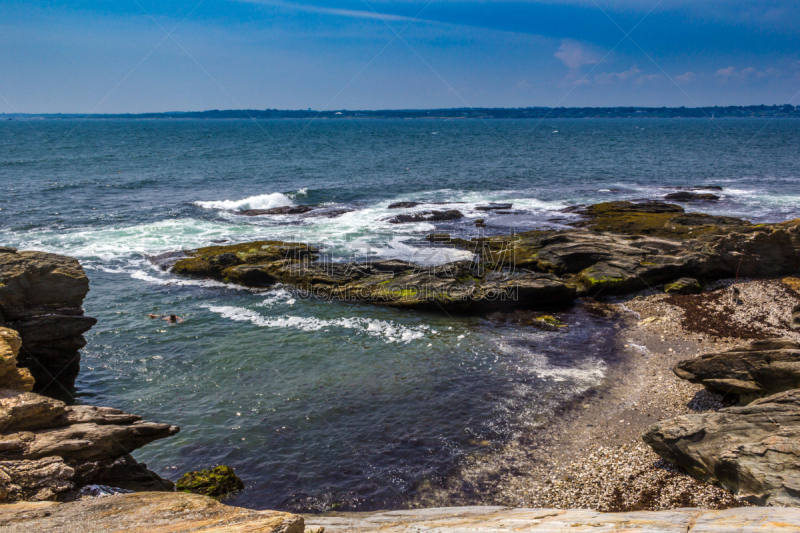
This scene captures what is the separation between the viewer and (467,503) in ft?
40.0

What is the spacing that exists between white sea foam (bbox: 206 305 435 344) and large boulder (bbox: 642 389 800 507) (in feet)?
36.3

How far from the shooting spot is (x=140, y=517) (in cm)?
734

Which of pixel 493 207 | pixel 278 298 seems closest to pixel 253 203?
pixel 493 207

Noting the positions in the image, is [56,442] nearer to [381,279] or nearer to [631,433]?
[631,433]

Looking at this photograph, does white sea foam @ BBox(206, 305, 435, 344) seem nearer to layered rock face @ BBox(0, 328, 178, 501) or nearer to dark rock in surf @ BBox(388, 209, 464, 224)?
layered rock face @ BBox(0, 328, 178, 501)

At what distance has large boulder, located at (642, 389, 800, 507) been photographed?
9.77 meters

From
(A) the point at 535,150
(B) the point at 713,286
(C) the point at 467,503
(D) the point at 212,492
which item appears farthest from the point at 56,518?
(A) the point at 535,150

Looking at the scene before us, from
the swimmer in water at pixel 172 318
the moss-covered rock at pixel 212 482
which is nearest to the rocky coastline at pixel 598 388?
the moss-covered rock at pixel 212 482

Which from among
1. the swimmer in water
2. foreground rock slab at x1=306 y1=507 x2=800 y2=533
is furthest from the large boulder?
the swimmer in water

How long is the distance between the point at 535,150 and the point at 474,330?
98.9 m

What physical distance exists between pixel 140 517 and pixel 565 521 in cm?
695

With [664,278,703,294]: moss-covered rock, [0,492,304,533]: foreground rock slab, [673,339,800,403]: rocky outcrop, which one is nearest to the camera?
[0,492,304,533]: foreground rock slab

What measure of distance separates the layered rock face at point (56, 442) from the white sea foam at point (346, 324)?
11131 millimetres

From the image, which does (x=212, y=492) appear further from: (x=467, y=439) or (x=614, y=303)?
(x=614, y=303)
